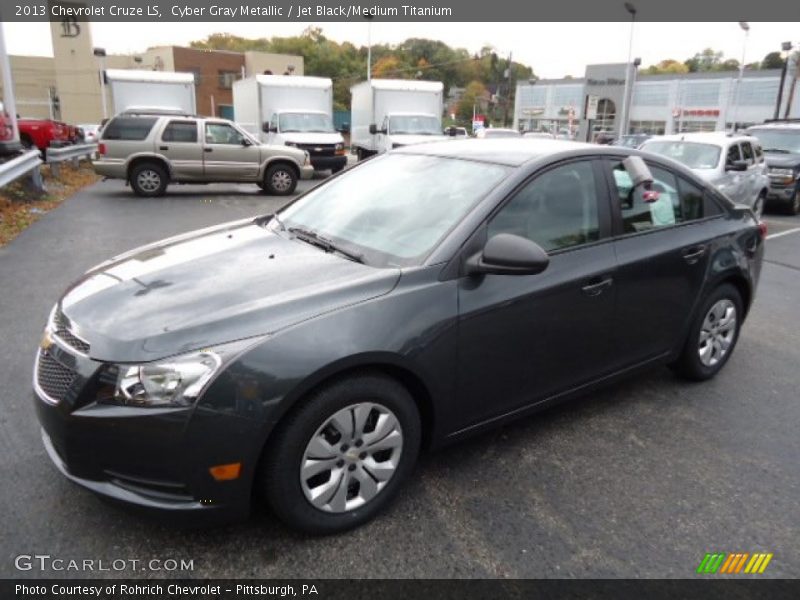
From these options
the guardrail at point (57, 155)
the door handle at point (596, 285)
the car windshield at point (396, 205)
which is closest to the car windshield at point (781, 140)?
the door handle at point (596, 285)

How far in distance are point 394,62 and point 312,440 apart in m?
91.0

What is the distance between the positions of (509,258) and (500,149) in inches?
42.7

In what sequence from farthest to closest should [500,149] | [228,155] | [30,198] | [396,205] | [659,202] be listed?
[228,155], [30,198], [659,202], [500,149], [396,205]

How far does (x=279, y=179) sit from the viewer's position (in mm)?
14734

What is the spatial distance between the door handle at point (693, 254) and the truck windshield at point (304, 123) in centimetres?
1643

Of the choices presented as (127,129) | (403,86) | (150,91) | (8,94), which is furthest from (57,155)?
(403,86)

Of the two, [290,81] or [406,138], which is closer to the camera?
[406,138]

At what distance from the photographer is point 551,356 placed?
3.18 m

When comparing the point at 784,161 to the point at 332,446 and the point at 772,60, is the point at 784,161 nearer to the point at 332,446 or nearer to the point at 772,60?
the point at 332,446

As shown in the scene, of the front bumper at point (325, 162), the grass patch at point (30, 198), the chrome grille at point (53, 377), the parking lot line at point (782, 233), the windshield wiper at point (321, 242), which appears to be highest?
the windshield wiper at point (321, 242)

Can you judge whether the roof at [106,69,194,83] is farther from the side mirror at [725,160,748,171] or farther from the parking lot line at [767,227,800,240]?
the parking lot line at [767,227,800,240]

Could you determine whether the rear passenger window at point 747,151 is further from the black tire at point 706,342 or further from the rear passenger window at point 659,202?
the rear passenger window at point 659,202

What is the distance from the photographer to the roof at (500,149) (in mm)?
3347
